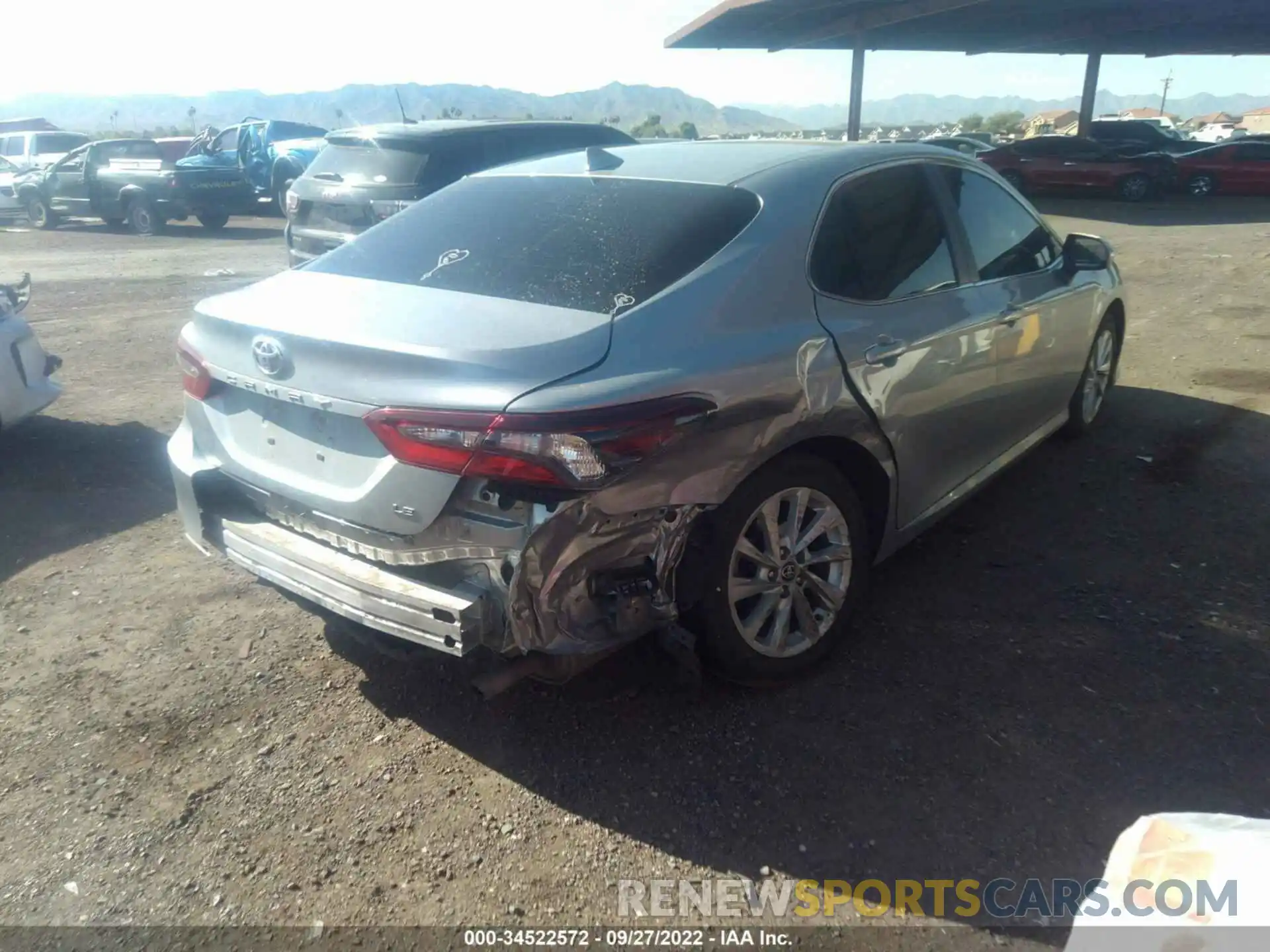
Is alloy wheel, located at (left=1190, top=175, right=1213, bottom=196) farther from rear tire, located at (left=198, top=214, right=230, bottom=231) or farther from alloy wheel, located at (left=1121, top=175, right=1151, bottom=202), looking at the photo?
rear tire, located at (left=198, top=214, right=230, bottom=231)

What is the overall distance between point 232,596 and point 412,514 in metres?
1.85

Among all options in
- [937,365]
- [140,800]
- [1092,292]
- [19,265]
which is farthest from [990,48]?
[140,800]

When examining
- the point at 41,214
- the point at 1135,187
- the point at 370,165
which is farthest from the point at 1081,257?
the point at 41,214

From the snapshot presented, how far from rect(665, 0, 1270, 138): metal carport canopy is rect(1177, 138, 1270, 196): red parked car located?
3.13m

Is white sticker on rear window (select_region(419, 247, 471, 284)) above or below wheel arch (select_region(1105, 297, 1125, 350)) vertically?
above

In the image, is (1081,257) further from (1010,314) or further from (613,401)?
(613,401)

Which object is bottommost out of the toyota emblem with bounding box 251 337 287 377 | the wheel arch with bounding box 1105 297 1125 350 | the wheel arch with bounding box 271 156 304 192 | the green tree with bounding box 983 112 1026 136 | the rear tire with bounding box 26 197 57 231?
the green tree with bounding box 983 112 1026 136

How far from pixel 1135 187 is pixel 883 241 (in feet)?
70.5

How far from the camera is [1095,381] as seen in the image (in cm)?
566

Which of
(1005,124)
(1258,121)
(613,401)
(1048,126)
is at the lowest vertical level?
(1258,121)

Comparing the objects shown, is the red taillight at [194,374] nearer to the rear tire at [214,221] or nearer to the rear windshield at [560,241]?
the rear windshield at [560,241]

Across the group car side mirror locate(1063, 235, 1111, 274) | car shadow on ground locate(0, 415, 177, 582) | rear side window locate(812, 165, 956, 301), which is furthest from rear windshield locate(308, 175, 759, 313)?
car side mirror locate(1063, 235, 1111, 274)

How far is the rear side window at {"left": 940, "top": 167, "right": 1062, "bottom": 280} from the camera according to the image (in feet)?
13.5

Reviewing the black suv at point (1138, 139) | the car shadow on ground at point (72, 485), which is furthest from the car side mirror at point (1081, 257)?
the black suv at point (1138, 139)
